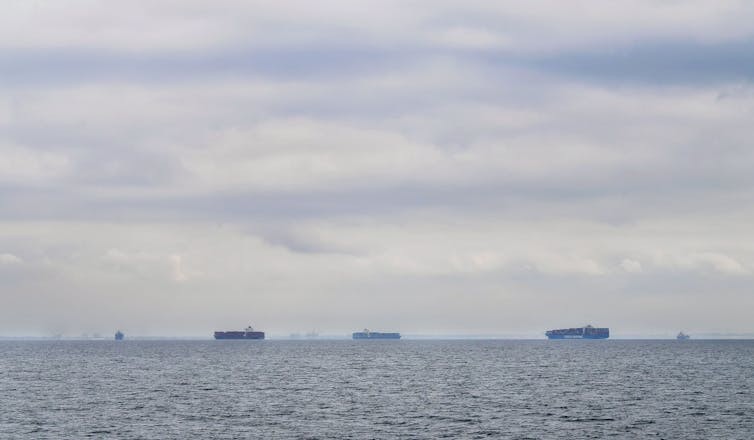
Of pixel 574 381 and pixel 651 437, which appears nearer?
pixel 651 437

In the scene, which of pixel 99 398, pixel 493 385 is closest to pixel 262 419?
pixel 99 398

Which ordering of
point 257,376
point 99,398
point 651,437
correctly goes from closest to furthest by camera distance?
1. point 651,437
2. point 99,398
3. point 257,376

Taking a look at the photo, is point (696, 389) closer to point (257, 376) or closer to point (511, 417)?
point (511, 417)

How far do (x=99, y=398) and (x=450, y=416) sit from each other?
55628mm

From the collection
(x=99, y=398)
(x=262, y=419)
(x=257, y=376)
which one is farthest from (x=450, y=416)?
(x=257, y=376)

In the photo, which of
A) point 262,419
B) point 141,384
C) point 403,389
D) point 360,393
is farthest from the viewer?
point 141,384

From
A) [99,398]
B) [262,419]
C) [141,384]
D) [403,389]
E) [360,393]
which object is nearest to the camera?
[262,419]

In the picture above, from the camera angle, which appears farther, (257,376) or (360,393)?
(257,376)

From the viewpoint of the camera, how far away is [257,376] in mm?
187875

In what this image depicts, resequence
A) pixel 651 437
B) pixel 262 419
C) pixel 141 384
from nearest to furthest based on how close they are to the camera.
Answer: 1. pixel 651 437
2. pixel 262 419
3. pixel 141 384

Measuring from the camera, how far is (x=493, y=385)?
160125 millimetres

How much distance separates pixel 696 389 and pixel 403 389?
49997mm

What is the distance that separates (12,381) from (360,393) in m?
76.5

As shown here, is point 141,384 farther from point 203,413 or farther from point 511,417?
point 511,417
